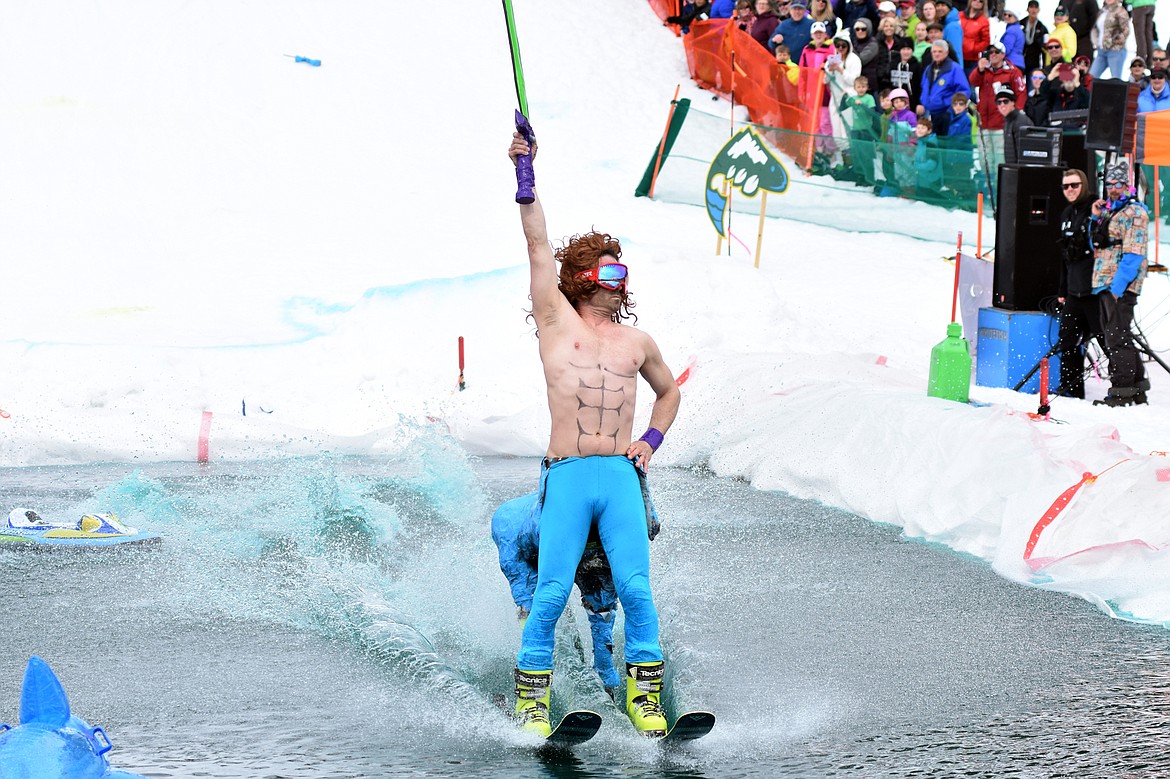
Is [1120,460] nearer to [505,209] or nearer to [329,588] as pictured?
[329,588]

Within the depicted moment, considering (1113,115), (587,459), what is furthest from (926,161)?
(587,459)

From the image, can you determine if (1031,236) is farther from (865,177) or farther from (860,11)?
(860,11)

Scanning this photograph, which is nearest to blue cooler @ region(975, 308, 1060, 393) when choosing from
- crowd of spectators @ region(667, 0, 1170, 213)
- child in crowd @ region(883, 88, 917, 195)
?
crowd of spectators @ region(667, 0, 1170, 213)

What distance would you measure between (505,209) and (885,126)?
528 centimetres

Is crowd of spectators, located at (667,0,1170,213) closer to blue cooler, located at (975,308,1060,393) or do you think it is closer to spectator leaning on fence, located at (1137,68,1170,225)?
spectator leaning on fence, located at (1137,68,1170,225)

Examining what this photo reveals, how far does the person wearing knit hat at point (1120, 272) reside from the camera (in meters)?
12.8

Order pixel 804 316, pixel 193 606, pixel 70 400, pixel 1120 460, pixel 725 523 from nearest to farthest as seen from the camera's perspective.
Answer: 1. pixel 193 606
2. pixel 1120 460
3. pixel 725 523
4. pixel 70 400
5. pixel 804 316

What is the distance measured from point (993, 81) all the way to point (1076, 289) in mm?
8656

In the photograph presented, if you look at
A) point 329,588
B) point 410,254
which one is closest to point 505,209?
point 410,254

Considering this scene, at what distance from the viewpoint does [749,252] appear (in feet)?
64.6

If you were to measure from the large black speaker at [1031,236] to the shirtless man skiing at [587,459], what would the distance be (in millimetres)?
9199

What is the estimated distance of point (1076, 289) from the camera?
13164 mm

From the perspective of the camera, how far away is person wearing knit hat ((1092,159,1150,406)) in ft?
41.8

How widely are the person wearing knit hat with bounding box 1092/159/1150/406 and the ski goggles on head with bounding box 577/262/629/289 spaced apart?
8159mm
